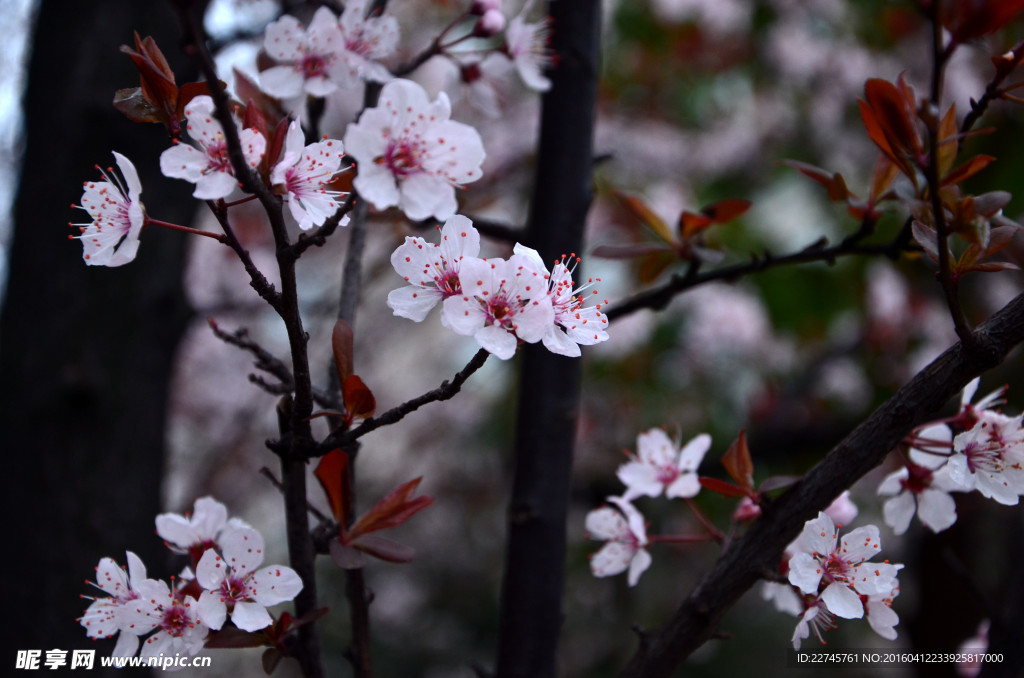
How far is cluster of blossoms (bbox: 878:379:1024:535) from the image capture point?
1.82ft

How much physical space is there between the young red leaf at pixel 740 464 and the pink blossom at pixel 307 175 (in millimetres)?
375

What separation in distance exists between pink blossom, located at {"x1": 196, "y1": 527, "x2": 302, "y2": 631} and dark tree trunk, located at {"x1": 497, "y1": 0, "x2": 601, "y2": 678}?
320mm

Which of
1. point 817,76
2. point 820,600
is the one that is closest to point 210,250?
point 817,76

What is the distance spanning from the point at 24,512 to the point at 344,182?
77 cm

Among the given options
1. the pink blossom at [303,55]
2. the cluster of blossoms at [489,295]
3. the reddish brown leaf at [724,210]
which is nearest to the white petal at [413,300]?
the cluster of blossoms at [489,295]

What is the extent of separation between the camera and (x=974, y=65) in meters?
2.81

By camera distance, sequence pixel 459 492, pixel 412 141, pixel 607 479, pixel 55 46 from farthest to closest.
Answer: pixel 459 492, pixel 607 479, pixel 55 46, pixel 412 141

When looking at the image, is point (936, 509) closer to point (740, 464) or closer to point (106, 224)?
point (740, 464)

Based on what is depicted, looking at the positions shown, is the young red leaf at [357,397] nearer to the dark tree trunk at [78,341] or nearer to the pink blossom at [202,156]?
the pink blossom at [202,156]

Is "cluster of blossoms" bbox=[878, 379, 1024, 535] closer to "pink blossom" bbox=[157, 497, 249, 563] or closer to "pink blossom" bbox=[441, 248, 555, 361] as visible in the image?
"pink blossom" bbox=[441, 248, 555, 361]

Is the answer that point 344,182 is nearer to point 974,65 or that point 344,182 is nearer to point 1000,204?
point 1000,204

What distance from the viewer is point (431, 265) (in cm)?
51

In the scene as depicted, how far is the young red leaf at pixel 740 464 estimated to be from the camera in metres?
0.62

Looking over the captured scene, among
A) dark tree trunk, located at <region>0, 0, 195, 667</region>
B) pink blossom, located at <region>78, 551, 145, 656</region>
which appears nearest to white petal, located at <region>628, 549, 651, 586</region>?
pink blossom, located at <region>78, 551, 145, 656</region>
